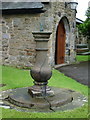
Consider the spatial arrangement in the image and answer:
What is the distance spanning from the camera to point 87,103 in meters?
5.22

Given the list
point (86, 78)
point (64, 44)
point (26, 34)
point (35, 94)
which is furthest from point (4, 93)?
point (64, 44)

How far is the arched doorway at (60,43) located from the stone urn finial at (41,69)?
20.9 ft

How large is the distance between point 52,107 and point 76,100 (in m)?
0.79

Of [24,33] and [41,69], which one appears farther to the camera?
[24,33]

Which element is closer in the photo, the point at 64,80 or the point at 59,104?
the point at 59,104

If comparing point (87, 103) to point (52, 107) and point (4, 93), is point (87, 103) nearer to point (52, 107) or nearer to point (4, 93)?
point (52, 107)

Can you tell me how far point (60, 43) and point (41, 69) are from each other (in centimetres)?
691

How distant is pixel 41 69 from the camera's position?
206 inches

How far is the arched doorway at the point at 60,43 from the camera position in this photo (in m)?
11.7

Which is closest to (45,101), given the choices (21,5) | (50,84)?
(50,84)

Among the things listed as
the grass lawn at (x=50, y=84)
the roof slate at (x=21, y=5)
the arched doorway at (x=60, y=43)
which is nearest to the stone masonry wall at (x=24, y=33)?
the roof slate at (x=21, y=5)

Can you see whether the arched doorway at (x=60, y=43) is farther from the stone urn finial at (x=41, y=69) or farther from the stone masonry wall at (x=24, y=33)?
the stone urn finial at (x=41, y=69)

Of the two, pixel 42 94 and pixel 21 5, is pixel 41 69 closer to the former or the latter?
pixel 42 94

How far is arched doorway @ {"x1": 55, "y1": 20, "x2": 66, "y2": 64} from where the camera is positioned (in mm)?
11727
